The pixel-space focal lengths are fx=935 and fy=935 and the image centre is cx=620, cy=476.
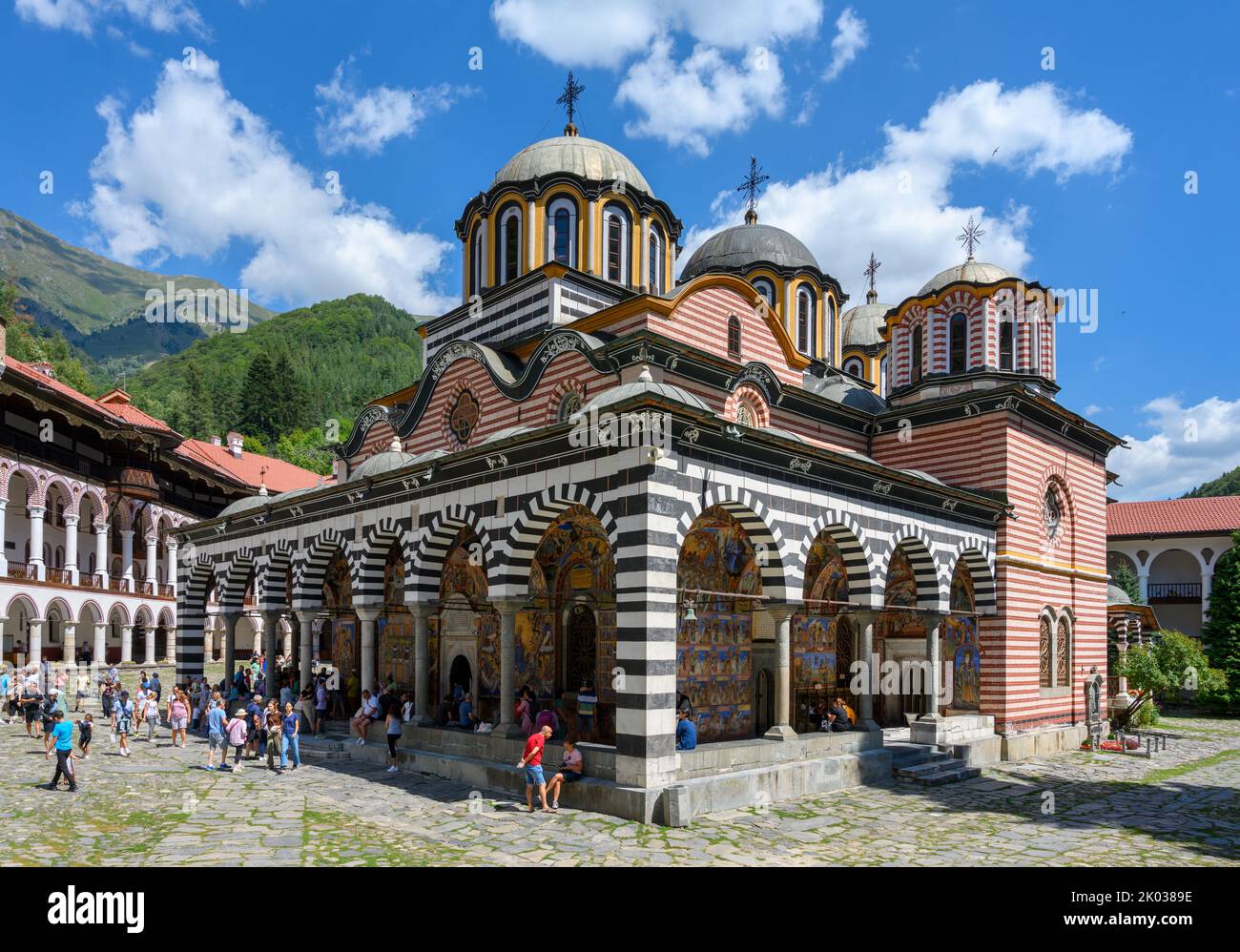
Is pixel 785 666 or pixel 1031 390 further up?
pixel 1031 390

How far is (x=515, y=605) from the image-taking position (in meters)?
13.2

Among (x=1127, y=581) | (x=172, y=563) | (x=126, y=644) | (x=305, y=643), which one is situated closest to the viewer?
(x=305, y=643)

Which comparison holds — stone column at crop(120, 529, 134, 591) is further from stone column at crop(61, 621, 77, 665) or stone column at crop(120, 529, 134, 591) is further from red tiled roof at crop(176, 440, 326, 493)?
red tiled roof at crop(176, 440, 326, 493)

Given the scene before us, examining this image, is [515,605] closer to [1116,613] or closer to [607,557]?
[607,557]

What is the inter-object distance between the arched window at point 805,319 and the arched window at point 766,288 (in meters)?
0.69

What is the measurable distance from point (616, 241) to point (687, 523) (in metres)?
10.4

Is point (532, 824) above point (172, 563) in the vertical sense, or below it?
below

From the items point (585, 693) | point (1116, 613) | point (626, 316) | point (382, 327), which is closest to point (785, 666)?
point (585, 693)

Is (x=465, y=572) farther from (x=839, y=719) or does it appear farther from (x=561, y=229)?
(x=561, y=229)

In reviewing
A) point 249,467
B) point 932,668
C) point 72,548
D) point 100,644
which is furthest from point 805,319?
point 249,467

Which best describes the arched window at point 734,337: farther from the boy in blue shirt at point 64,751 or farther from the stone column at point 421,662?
the boy in blue shirt at point 64,751

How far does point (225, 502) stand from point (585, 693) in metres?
33.0

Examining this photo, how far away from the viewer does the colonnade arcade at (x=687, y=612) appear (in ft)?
43.9

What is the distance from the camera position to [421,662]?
49.2 ft
